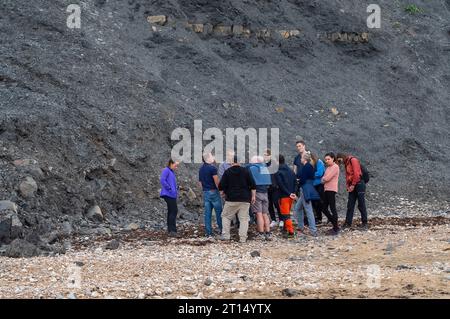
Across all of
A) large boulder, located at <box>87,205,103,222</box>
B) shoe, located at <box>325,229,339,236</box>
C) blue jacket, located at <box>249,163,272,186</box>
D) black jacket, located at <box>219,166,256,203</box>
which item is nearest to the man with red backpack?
shoe, located at <box>325,229,339,236</box>

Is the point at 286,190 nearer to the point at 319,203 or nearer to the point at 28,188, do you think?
the point at 319,203

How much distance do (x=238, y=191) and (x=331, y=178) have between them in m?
2.14

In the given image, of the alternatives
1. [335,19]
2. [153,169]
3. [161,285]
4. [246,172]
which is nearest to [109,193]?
[153,169]

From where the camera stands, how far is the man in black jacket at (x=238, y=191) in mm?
13234

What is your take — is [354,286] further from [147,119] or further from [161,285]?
[147,119]

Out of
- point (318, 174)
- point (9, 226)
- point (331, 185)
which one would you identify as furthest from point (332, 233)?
point (9, 226)

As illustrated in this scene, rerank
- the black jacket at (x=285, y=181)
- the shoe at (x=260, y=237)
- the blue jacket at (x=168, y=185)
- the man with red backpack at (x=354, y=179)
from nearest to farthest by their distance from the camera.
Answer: the shoe at (x=260, y=237)
the black jacket at (x=285, y=181)
the blue jacket at (x=168, y=185)
the man with red backpack at (x=354, y=179)

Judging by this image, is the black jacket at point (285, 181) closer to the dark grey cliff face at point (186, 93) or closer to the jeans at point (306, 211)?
the jeans at point (306, 211)

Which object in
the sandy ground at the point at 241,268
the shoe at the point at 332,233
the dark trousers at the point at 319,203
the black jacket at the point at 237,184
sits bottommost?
the sandy ground at the point at 241,268

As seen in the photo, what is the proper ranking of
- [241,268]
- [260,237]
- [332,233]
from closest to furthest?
[241,268], [260,237], [332,233]

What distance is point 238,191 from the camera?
1323 centimetres

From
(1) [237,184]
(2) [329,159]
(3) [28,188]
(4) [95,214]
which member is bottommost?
(4) [95,214]

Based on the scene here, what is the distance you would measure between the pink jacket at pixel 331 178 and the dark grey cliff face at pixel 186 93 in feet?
14.1

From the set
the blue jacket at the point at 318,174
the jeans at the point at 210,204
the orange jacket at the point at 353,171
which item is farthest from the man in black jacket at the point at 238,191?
the orange jacket at the point at 353,171
